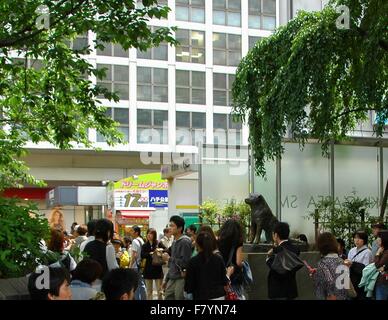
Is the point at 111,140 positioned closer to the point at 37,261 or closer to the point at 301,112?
the point at 301,112

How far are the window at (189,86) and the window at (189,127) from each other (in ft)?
3.07

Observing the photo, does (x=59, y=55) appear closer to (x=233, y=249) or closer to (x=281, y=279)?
(x=233, y=249)

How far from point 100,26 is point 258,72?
718cm

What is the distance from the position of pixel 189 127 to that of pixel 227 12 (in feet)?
26.5

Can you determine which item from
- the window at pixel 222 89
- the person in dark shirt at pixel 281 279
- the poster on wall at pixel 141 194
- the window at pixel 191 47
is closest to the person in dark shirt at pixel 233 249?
the person in dark shirt at pixel 281 279

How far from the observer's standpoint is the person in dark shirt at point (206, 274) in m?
6.85

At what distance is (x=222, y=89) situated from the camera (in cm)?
4541

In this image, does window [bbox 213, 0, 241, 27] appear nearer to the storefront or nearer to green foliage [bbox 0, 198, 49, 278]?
the storefront

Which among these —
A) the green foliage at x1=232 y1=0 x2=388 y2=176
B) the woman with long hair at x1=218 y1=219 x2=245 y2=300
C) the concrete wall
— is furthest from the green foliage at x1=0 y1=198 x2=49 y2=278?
the green foliage at x1=232 y1=0 x2=388 y2=176

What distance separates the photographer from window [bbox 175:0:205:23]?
4375 cm

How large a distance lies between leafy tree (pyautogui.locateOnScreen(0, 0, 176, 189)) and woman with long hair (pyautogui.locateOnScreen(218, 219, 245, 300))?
159 inches

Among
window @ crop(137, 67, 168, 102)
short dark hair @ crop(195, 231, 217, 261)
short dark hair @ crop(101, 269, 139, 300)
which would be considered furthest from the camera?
window @ crop(137, 67, 168, 102)

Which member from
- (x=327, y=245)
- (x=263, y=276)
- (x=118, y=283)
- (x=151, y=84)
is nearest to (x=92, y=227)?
(x=327, y=245)

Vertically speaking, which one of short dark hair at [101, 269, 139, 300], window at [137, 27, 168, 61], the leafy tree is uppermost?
window at [137, 27, 168, 61]
